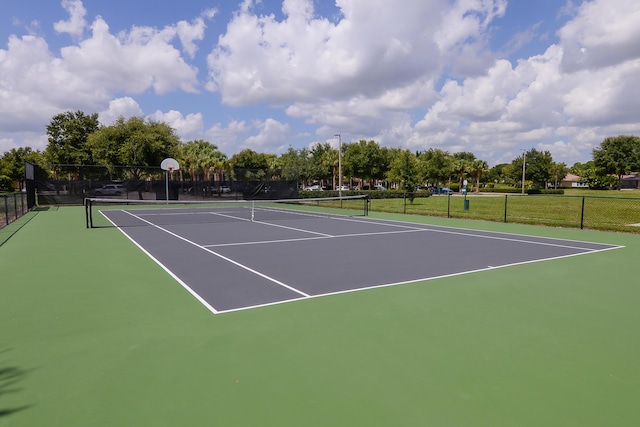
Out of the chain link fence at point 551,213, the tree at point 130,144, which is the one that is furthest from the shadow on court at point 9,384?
the tree at point 130,144

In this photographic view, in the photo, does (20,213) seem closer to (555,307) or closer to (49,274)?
(49,274)

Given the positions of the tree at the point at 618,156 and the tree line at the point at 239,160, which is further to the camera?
the tree at the point at 618,156

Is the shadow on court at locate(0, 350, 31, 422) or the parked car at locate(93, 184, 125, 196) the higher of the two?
the parked car at locate(93, 184, 125, 196)

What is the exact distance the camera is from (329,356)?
4047 mm

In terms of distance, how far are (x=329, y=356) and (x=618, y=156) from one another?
93102 mm

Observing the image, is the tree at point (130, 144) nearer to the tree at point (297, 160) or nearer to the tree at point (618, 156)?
the tree at point (297, 160)

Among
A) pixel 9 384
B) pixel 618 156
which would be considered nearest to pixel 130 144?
pixel 9 384

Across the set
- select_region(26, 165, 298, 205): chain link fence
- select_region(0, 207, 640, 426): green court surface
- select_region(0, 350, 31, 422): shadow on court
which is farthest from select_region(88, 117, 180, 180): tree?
select_region(0, 350, 31, 422): shadow on court

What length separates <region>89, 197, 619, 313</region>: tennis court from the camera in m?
6.72

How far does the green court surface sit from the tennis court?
1.97 ft

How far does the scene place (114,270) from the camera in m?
8.13

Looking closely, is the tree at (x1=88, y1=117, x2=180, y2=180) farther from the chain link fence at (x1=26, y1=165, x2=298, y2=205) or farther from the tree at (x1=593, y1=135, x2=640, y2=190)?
the tree at (x1=593, y1=135, x2=640, y2=190)

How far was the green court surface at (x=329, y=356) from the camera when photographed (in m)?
3.08

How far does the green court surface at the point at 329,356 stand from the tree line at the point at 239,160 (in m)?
25.6
